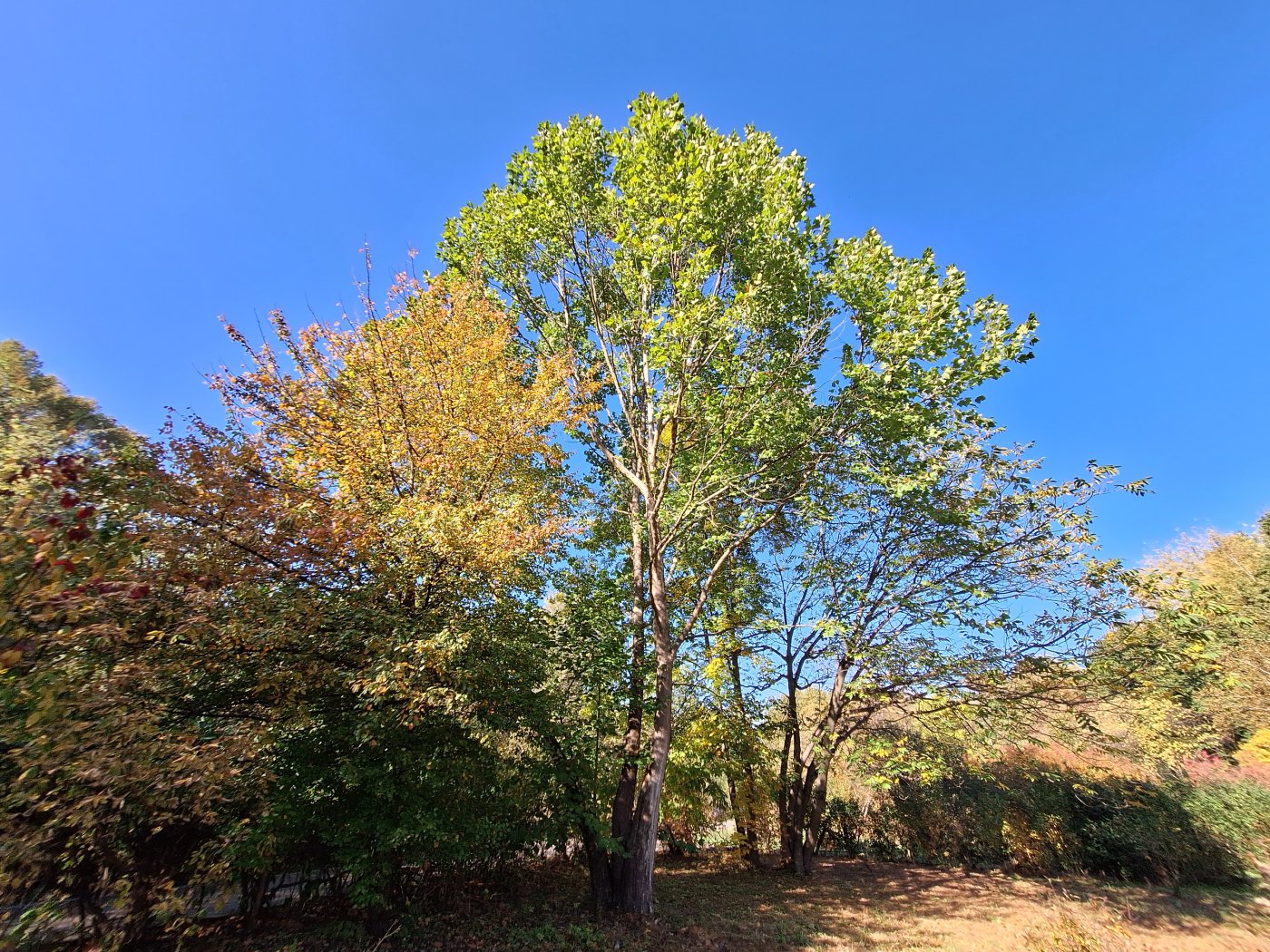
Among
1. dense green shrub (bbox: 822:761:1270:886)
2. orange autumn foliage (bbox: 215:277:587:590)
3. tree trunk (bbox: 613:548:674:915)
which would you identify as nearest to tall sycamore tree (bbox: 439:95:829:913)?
tree trunk (bbox: 613:548:674:915)

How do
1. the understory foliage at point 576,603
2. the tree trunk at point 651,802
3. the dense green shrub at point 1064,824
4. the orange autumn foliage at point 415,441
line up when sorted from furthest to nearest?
the dense green shrub at point 1064,824, the tree trunk at point 651,802, the orange autumn foliage at point 415,441, the understory foliage at point 576,603

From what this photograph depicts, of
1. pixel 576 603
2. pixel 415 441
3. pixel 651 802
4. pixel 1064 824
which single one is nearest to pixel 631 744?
pixel 651 802

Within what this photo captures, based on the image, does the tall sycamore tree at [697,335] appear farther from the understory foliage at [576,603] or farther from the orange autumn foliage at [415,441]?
the orange autumn foliage at [415,441]

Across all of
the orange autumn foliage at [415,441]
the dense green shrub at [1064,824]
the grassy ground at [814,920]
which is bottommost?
the grassy ground at [814,920]

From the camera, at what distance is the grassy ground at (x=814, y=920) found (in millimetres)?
6914

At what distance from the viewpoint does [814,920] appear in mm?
8836

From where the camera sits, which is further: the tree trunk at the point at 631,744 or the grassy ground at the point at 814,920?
the tree trunk at the point at 631,744

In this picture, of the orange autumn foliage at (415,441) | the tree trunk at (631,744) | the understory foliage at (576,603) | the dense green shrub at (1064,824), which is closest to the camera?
the understory foliage at (576,603)

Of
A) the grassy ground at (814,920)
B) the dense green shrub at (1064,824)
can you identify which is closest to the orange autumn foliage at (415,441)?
the grassy ground at (814,920)

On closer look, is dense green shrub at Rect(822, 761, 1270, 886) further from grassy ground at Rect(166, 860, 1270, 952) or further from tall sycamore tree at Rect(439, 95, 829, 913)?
tall sycamore tree at Rect(439, 95, 829, 913)

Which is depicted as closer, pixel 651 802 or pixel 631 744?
pixel 651 802

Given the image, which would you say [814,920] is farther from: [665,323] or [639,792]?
[665,323]

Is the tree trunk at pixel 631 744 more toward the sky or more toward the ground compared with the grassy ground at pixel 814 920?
more toward the sky

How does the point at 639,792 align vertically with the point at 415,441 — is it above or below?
below
